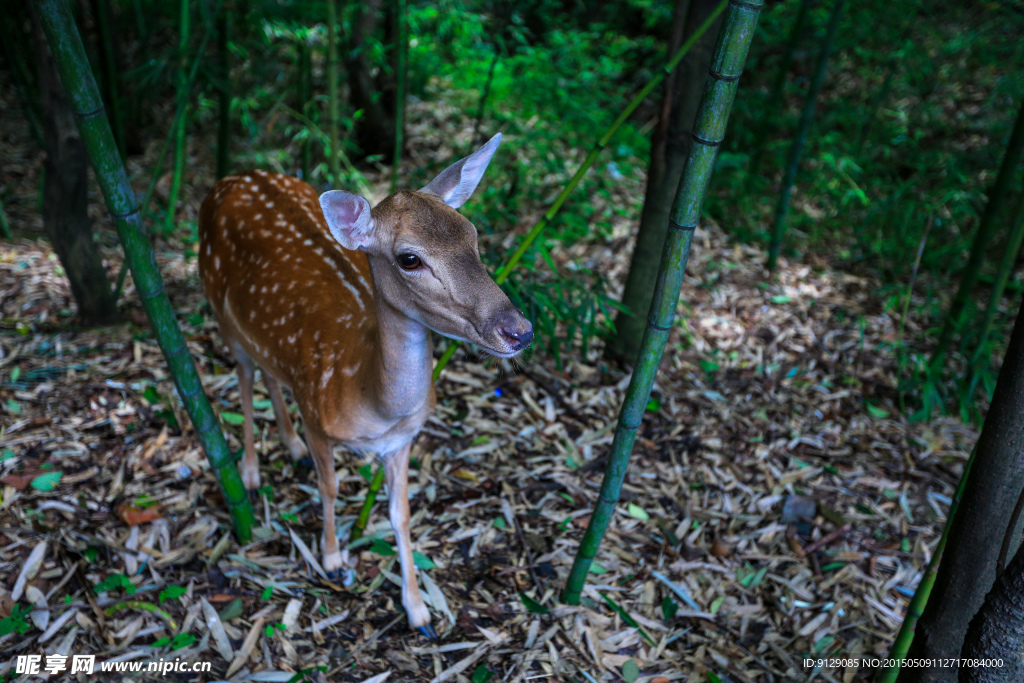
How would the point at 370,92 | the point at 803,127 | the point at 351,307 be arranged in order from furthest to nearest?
1. the point at 370,92
2. the point at 803,127
3. the point at 351,307

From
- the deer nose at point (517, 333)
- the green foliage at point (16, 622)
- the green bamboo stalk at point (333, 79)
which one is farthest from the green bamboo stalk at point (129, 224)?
the green bamboo stalk at point (333, 79)

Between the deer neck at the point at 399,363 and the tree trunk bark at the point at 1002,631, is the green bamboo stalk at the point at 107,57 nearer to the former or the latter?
the deer neck at the point at 399,363

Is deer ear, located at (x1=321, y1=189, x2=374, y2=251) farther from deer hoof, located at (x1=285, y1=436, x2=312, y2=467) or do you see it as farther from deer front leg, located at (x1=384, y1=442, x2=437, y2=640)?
deer hoof, located at (x1=285, y1=436, x2=312, y2=467)

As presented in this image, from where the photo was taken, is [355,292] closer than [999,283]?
Yes

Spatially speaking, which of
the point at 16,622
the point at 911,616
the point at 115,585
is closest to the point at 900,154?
the point at 911,616

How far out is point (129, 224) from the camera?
181 cm

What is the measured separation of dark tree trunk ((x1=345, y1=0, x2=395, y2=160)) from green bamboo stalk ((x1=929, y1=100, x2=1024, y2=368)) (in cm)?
375

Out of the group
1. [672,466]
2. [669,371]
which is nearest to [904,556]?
[672,466]

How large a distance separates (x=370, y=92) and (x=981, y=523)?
4.46 meters

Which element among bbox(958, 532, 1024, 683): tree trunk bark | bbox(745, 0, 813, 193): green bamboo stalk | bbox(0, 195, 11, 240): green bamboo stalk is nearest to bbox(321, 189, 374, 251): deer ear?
bbox(958, 532, 1024, 683): tree trunk bark

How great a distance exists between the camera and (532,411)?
3.21 metres

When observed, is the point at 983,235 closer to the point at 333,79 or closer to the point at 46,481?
the point at 333,79

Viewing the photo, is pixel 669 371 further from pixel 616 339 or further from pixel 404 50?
pixel 404 50

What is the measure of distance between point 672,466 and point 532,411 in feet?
2.32
